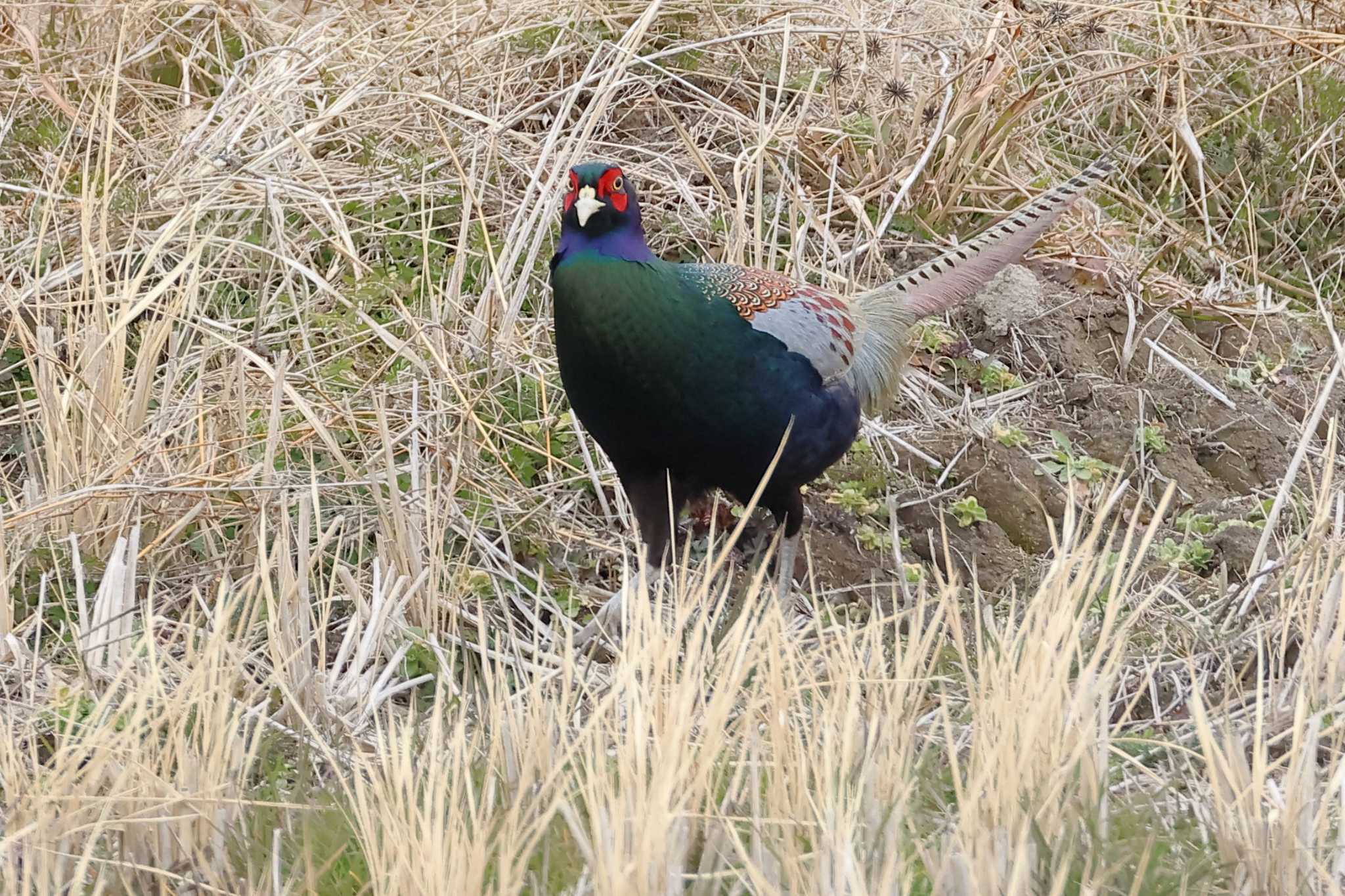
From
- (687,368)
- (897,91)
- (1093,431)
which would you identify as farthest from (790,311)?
(897,91)

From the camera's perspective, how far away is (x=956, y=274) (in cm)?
399

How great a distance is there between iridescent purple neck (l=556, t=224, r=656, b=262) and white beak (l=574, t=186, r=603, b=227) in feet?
0.11

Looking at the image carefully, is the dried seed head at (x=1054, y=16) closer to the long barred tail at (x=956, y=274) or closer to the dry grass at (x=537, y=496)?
the dry grass at (x=537, y=496)

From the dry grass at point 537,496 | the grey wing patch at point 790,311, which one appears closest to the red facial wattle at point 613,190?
the grey wing patch at point 790,311

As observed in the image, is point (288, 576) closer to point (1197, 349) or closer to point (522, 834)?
point (522, 834)

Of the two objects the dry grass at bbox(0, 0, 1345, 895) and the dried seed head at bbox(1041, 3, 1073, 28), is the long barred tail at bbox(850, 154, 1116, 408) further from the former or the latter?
the dried seed head at bbox(1041, 3, 1073, 28)

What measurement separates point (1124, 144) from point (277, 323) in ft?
9.88

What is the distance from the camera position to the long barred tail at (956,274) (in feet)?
12.8

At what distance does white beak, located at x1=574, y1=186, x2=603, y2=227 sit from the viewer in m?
3.12

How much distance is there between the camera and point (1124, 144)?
5539 millimetres

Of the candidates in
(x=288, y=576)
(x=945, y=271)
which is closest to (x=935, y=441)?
(x=945, y=271)

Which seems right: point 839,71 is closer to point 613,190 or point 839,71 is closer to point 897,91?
point 897,91

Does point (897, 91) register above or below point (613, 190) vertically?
above

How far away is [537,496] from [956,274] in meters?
1.19
